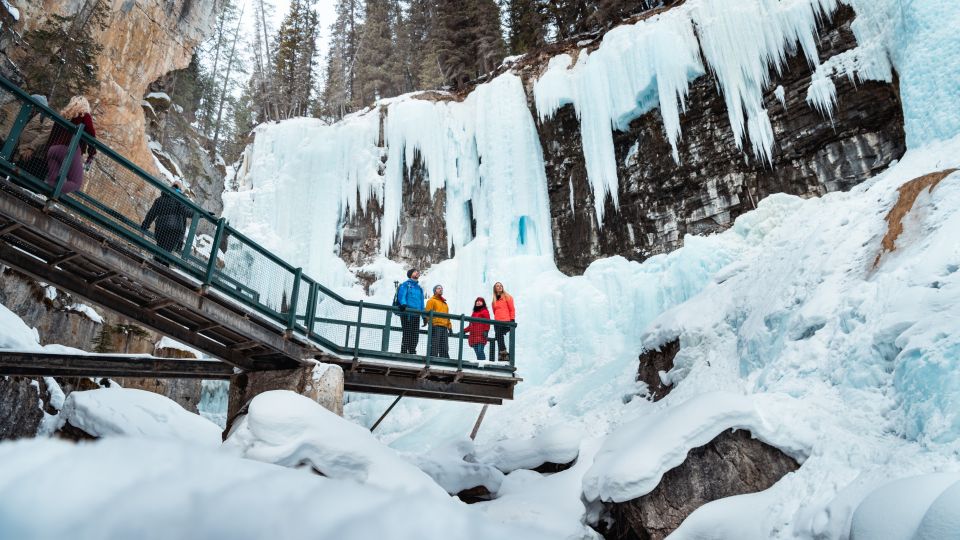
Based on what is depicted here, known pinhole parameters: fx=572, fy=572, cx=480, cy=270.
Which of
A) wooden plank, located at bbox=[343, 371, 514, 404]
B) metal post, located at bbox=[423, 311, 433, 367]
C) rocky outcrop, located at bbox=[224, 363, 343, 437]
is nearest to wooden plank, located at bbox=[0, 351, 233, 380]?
rocky outcrop, located at bbox=[224, 363, 343, 437]

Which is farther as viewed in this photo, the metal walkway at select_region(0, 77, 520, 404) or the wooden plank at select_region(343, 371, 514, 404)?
the wooden plank at select_region(343, 371, 514, 404)

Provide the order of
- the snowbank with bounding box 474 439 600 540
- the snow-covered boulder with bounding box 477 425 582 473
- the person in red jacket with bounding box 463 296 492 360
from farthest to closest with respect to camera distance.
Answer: the person in red jacket with bounding box 463 296 492 360 < the snow-covered boulder with bounding box 477 425 582 473 < the snowbank with bounding box 474 439 600 540

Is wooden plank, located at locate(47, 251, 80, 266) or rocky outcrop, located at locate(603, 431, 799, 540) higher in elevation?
wooden plank, located at locate(47, 251, 80, 266)

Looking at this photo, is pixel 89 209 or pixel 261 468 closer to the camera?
pixel 261 468

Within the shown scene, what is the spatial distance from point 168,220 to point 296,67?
3037 centimetres

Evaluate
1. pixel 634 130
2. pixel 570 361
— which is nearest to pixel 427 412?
pixel 570 361

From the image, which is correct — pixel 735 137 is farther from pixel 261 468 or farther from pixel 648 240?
pixel 261 468

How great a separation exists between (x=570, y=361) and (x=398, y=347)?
8231 mm

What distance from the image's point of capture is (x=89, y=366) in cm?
703

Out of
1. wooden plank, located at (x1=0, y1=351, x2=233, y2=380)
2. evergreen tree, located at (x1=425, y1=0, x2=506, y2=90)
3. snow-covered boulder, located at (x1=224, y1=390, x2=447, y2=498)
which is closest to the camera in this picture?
snow-covered boulder, located at (x1=224, y1=390, x2=447, y2=498)

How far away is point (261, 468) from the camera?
109 centimetres

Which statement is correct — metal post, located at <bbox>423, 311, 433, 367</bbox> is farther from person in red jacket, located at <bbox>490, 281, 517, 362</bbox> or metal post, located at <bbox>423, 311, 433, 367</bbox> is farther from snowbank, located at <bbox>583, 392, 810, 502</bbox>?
snowbank, located at <bbox>583, 392, 810, 502</bbox>

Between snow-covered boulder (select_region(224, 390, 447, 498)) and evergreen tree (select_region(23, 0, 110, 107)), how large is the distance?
603 inches

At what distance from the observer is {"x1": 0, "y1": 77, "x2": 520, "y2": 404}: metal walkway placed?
5172 millimetres
